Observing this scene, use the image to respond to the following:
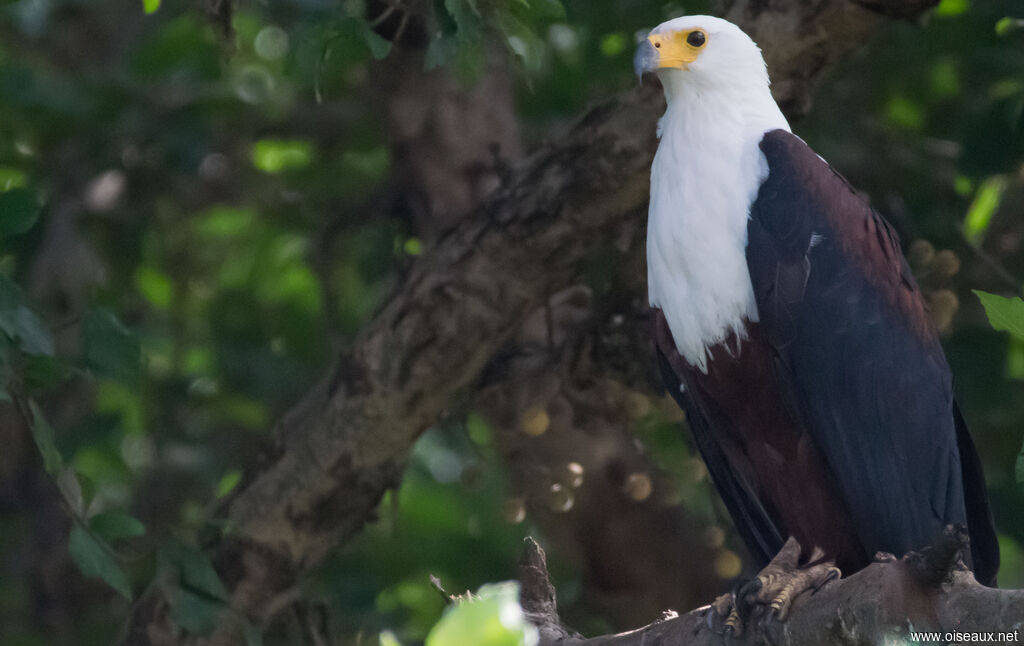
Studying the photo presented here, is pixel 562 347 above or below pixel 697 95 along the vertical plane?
below

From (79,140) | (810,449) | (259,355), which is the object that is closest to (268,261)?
(259,355)

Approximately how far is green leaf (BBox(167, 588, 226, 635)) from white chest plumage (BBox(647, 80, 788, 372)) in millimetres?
1325

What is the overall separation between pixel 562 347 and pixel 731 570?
32.4 inches

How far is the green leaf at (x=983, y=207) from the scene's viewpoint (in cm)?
428

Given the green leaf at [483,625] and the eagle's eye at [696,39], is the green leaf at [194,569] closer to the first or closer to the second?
the eagle's eye at [696,39]

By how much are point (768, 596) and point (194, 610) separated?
1449 millimetres

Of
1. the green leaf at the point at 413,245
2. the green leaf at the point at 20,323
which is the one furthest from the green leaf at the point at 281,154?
the green leaf at the point at 20,323

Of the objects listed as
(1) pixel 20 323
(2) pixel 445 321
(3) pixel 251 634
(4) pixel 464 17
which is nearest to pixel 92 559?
(1) pixel 20 323

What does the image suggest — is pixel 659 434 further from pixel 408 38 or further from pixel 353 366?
pixel 408 38

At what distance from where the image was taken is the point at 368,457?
3531mm

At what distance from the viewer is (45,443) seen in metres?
2.62

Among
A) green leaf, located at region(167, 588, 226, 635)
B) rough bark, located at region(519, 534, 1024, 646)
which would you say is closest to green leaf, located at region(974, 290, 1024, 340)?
rough bark, located at region(519, 534, 1024, 646)

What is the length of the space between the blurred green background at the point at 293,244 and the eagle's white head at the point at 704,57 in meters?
0.52

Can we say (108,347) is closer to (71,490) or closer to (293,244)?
(71,490)
